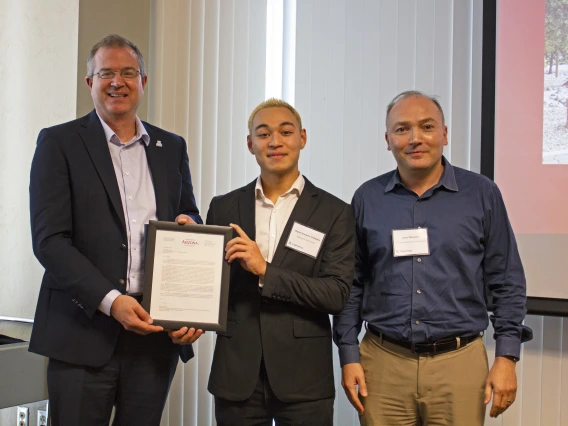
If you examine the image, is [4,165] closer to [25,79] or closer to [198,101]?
[25,79]

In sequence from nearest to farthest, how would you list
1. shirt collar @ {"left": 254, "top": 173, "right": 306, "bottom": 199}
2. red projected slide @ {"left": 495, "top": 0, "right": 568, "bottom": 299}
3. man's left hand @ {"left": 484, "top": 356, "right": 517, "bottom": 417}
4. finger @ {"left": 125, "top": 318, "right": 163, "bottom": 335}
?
finger @ {"left": 125, "top": 318, "right": 163, "bottom": 335} → man's left hand @ {"left": 484, "top": 356, "right": 517, "bottom": 417} → shirt collar @ {"left": 254, "top": 173, "right": 306, "bottom": 199} → red projected slide @ {"left": 495, "top": 0, "right": 568, "bottom": 299}

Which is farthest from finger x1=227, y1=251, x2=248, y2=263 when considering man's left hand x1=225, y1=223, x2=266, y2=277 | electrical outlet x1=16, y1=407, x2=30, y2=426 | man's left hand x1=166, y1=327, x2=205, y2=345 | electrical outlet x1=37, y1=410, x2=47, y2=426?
electrical outlet x1=16, y1=407, x2=30, y2=426

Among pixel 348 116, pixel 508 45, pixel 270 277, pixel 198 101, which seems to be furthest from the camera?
pixel 198 101

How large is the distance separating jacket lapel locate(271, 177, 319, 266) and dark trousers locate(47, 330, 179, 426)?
19.7 inches

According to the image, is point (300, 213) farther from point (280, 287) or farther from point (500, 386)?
point (500, 386)

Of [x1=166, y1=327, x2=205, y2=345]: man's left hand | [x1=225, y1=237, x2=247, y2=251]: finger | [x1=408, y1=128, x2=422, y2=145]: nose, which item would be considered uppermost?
[x1=408, y1=128, x2=422, y2=145]: nose

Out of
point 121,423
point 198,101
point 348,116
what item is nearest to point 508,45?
point 348,116

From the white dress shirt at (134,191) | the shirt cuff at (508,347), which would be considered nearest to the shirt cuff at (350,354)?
the shirt cuff at (508,347)

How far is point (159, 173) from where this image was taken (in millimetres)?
2119

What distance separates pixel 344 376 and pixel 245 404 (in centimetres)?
39

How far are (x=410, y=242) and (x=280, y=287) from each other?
511 mm

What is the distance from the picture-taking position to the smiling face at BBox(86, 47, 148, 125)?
2061mm

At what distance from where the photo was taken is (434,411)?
6.56ft

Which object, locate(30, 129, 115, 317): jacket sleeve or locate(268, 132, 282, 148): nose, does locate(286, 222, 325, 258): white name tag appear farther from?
locate(30, 129, 115, 317): jacket sleeve
